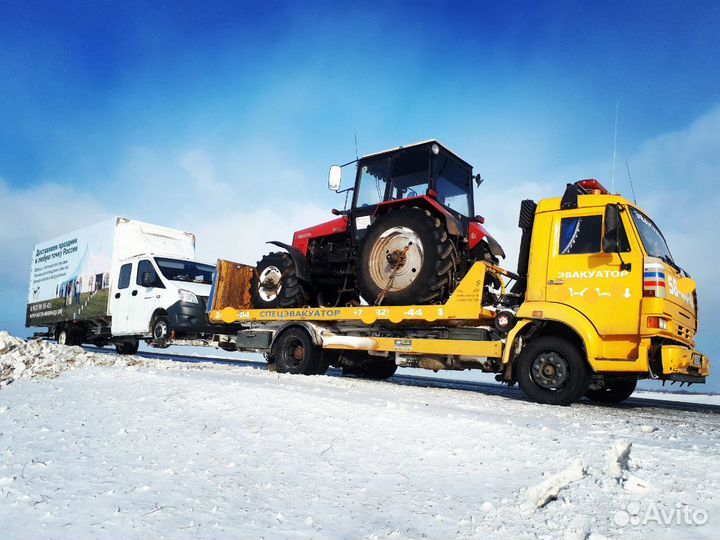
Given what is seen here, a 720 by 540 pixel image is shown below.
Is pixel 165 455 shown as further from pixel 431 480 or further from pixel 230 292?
pixel 230 292

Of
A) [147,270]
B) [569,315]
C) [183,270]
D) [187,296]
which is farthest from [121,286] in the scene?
[569,315]

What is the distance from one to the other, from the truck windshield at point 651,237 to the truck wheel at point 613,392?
1895mm

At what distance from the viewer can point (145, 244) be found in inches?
531

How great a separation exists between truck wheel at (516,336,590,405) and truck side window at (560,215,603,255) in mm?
1097

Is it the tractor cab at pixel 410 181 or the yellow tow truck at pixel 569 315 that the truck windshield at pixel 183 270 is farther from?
the yellow tow truck at pixel 569 315

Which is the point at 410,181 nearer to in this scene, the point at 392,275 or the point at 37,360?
the point at 392,275

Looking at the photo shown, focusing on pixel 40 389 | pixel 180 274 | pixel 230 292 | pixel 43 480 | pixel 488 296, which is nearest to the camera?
pixel 43 480

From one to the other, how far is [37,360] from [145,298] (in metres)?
4.93

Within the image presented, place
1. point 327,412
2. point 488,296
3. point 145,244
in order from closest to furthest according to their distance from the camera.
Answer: point 327,412 < point 488,296 < point 145,244

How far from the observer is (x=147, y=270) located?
12211 millimetres

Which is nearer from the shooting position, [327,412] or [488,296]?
[327,412]

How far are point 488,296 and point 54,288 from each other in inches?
547

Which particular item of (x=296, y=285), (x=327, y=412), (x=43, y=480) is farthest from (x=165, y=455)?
(x=296, y=285)

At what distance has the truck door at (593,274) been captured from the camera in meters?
5.73
